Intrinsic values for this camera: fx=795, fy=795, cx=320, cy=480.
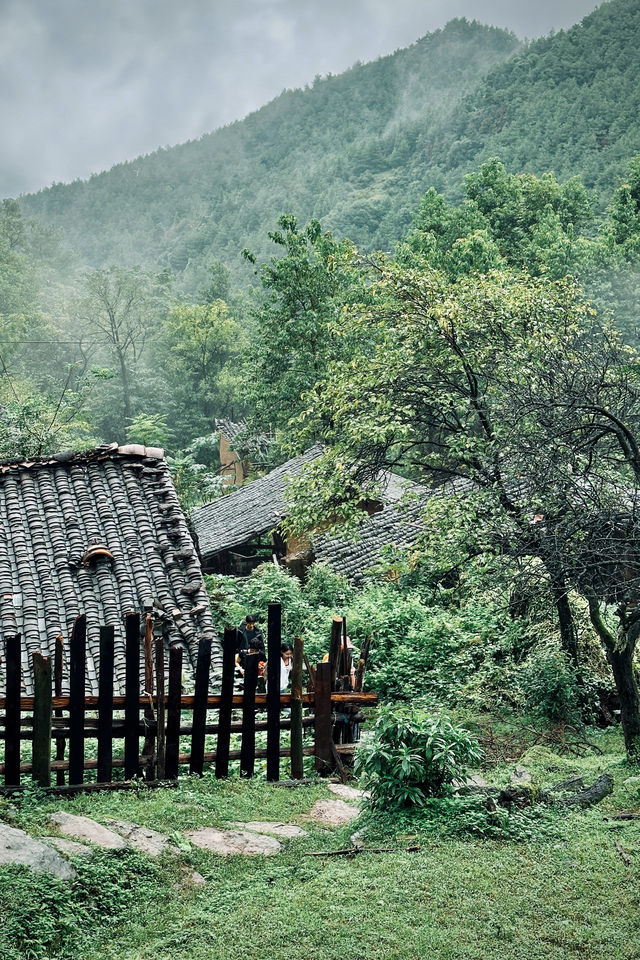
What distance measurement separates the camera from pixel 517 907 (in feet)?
16.0

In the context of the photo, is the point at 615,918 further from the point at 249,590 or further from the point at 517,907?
the point at 249,590

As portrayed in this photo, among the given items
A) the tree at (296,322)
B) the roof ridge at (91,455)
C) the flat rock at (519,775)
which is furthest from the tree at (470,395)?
the tree at (296,322)

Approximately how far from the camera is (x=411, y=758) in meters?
6.43

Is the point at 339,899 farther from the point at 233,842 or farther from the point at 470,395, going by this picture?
the point at 470,395

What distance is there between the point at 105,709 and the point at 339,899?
2.81m

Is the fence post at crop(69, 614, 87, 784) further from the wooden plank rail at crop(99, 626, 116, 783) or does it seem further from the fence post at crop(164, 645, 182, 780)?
the fence post at crop(164, 645, 182, 780)

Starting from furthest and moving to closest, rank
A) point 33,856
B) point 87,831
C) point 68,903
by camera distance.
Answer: point 87,831 → point 33,856 → point 68,903

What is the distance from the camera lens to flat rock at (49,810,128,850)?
5312 millimetres

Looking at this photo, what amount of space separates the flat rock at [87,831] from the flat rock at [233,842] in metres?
0.62

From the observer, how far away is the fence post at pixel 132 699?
691 centimetres

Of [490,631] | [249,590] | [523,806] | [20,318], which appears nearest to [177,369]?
[20,318]

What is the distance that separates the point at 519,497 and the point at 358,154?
77.8m

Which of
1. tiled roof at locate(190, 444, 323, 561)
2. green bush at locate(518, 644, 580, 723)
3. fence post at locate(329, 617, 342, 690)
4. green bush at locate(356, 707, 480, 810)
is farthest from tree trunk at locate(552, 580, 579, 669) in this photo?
tiled roof at locate(190, 444, 323, 561)

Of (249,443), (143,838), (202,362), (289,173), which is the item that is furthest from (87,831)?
(289,173)
